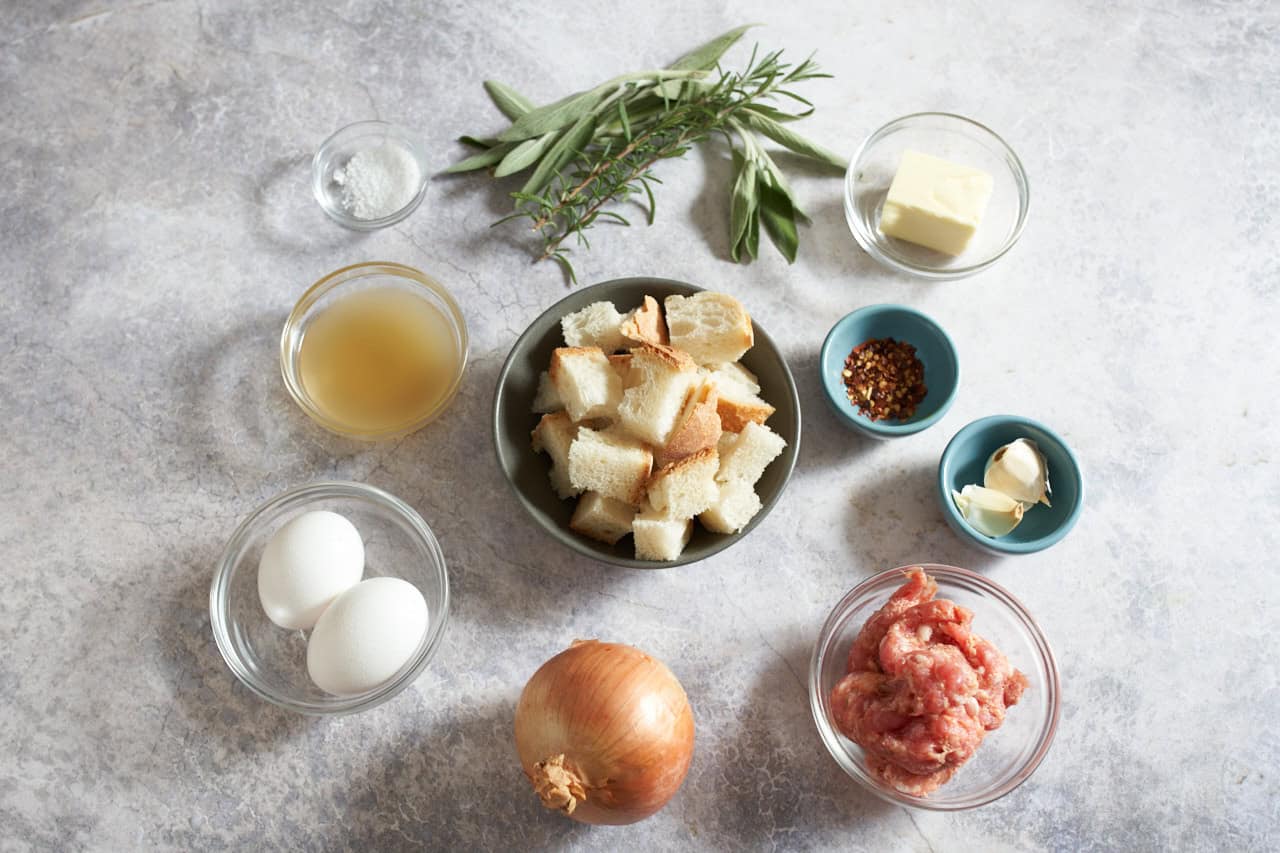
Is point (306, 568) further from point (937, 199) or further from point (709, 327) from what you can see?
point (937, 199)

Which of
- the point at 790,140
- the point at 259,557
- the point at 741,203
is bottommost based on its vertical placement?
the point at 259,557

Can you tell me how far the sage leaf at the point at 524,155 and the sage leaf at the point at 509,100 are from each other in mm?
73

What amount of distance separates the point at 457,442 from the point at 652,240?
56cm

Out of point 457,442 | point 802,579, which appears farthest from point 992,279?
point 457,442

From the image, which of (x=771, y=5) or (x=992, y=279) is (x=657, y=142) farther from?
(x=992, y=279)

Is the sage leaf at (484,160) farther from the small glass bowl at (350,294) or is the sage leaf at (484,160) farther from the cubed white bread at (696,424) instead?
the cubed white bread at (696,424)

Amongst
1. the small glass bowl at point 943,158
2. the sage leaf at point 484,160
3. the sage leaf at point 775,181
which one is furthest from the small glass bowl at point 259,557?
the small glass bowl at point 943,158

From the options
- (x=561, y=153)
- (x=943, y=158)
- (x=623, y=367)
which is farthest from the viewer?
(x=943, y=158)

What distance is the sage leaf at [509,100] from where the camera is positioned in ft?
6.58

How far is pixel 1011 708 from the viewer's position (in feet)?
5.91

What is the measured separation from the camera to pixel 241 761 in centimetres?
180

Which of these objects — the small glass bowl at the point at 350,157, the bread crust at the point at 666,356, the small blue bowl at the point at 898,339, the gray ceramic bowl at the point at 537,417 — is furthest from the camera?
the small glass bowl at the point at 350,157

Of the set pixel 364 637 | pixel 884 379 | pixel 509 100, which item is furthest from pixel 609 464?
pixel 509 100

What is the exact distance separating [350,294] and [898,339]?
3.53 feet
